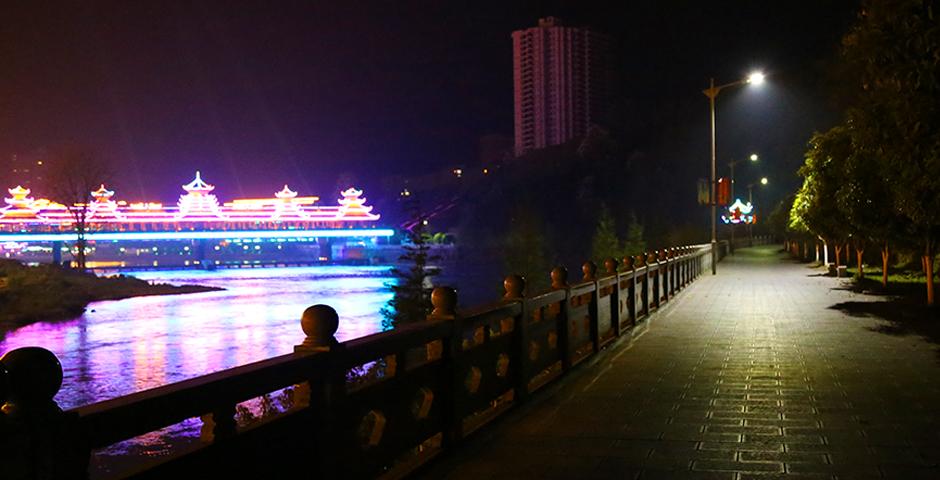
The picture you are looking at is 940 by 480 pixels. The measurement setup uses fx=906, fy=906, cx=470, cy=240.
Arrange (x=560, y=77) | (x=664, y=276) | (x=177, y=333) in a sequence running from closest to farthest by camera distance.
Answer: (x=664, y=276) < (x=177, y=333) < (x=560, y=77)

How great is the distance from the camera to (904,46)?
8.09 meters

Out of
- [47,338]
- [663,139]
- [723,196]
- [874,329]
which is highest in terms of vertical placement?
[663,139]

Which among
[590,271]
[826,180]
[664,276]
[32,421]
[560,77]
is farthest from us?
[560,77]

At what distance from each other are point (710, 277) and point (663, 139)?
112052 mm

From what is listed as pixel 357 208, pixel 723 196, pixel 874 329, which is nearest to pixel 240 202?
pixel 357 208

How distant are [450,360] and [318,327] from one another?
6.38ft

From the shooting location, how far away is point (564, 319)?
948 centimetres

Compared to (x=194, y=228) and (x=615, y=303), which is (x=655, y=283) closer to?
(x=615, y=303)

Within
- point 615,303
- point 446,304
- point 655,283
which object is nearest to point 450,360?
point 446,304

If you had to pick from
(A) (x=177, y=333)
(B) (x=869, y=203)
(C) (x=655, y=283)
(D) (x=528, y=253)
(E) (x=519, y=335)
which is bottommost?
(A) (x=177, y=333)

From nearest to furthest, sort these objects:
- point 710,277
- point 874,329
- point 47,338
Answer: point 874,329, point 710,277, point 47,338

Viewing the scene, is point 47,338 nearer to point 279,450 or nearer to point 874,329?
point 874,329

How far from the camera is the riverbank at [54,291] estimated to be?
46.9 meters

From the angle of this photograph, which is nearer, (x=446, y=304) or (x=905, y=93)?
(x=446, y=304)
